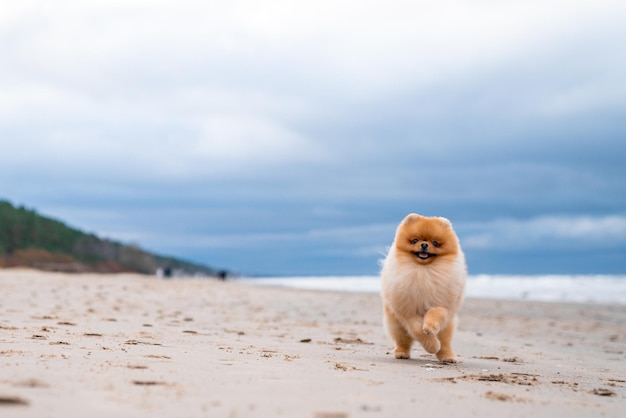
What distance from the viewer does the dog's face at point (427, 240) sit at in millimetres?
6074

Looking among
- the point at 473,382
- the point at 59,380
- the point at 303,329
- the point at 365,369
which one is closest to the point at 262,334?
the point at 303,329

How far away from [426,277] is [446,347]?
801 mm

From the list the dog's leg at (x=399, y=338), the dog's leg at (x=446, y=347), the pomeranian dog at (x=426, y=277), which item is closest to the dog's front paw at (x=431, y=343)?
the pomeranian dog at (x=426, y=277)

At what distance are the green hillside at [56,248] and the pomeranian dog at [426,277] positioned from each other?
4593cm

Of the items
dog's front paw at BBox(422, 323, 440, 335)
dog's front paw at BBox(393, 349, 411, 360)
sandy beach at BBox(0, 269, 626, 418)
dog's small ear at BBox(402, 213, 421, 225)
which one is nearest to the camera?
sandy beach at BBox(0, 269, 626, 418)

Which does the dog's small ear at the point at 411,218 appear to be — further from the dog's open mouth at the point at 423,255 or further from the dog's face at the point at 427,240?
the dog's open mouth at the point at 423,255

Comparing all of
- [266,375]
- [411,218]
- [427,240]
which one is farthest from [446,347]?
[266,375]

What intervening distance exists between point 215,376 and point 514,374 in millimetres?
2632

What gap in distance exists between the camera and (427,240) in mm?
6102

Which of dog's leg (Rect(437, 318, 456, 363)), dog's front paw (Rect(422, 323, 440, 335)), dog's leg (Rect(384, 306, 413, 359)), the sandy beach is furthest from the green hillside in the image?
dog's front paw (Rect(422, 323, 440, 335))

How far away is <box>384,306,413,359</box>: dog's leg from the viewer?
21.2ft

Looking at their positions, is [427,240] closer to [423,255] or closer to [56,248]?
[423,255]

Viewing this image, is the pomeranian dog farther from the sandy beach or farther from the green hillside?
the green hillside

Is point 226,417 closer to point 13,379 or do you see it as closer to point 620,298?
point 13,379
